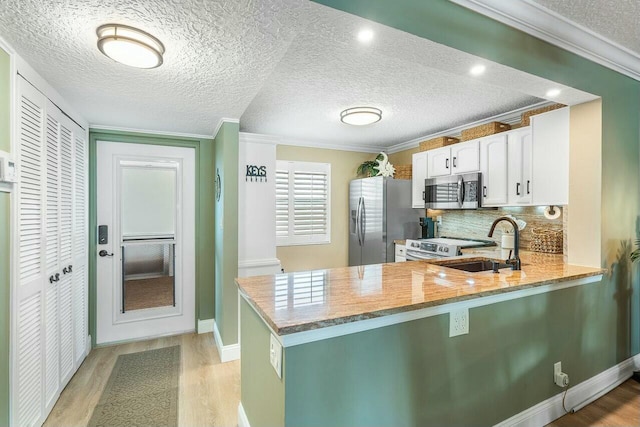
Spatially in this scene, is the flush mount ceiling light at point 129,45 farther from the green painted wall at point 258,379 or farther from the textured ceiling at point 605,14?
the textured ceiling at point 605,14

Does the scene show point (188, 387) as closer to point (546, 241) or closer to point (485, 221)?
point (546, 241)

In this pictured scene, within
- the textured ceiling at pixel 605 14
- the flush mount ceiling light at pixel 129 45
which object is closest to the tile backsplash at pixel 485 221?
the textured ceiling at pixel 605 14

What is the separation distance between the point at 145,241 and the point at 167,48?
2.36 m

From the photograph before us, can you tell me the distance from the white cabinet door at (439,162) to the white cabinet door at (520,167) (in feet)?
2.52

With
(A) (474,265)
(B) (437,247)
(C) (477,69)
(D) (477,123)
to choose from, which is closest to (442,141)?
(D) (477,123)

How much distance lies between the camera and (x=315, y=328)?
3.96ft

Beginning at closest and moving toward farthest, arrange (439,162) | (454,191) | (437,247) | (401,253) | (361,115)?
(361,115) < (437,247) < (454,191) < (439,162) < (401,253)

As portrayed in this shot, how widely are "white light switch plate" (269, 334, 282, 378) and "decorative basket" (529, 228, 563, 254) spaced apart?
116 inches

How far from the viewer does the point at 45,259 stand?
2.07 metres

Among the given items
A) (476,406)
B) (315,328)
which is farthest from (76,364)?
(476,406)

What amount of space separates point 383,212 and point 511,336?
2556 millimetres

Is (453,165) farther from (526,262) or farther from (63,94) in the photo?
(63,94)

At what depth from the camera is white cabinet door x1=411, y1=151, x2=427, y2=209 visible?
4184 mm

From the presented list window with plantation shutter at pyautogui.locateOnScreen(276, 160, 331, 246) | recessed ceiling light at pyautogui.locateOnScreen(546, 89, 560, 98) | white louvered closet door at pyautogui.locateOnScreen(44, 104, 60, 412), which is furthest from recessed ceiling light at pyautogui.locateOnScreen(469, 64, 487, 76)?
window with plantation shutter at pyautogui.locateOnScreen(276, 160, 331, 246)
